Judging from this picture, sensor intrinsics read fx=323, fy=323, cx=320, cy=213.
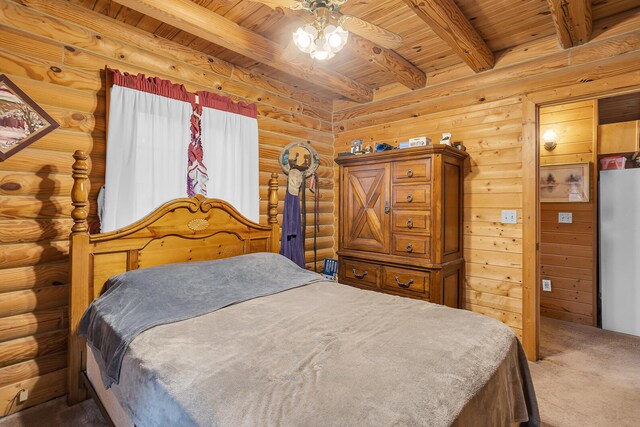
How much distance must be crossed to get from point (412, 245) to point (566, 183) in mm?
2153

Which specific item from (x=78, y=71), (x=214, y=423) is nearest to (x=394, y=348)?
(x=214, y=423)

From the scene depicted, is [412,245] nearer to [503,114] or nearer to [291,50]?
[503,114]

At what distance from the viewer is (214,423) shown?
0.89 metres

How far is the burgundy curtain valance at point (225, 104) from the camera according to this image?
263 cm

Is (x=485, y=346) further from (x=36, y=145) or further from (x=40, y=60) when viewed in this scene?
(x=40, y=60)

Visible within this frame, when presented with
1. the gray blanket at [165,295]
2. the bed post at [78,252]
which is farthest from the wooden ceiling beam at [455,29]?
the bed post at [78,252]

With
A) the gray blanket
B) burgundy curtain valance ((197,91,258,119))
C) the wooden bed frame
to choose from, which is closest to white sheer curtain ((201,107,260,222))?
burgundy curtain valance ((197,91,258,119))

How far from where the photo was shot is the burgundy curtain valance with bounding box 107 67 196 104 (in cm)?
218

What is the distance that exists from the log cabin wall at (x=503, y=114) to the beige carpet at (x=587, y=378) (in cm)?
43

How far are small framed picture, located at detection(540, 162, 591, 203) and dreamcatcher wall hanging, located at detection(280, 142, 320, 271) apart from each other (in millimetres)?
2638

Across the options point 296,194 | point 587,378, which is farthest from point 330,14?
point 587,378

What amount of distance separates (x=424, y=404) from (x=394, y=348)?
13.5 inches

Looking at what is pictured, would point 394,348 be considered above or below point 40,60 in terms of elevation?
below

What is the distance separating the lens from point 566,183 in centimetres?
357
